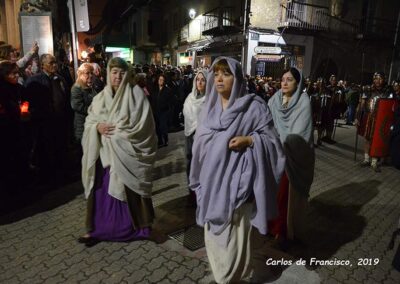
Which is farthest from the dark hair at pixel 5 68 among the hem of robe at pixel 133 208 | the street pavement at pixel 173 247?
the hem of robe at pixel 133 208

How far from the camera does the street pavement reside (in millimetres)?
→ 3238

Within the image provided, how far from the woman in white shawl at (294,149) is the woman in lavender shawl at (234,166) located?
0.96 meters

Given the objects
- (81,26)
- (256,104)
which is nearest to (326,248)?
(256,104)

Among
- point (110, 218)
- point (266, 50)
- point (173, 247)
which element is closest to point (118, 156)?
point (110, 218)

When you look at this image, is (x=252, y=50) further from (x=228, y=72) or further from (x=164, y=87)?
(x=228, y=72)

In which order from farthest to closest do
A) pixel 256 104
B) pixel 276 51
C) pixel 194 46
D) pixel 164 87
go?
pixel 194 46
pixel 276 51
pixel 164 87
pixel 256 104

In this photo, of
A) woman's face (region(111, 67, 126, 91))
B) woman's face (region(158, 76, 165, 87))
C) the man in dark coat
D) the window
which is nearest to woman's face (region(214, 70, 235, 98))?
woman's face (region(111, 67, 126, 91))

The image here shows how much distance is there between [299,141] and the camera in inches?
137

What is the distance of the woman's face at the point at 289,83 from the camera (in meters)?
3.58

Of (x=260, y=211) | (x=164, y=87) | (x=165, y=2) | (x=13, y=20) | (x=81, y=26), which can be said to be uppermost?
(x=165, y=2)

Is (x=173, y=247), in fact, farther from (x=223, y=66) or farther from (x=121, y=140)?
(x=223, y=66)

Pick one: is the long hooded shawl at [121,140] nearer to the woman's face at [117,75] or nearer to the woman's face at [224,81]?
the woman's face at [117,75]

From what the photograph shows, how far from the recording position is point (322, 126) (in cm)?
1012

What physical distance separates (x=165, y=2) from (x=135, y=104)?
106 feet
